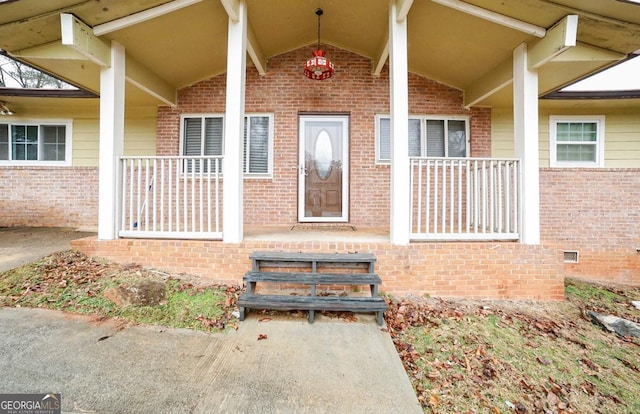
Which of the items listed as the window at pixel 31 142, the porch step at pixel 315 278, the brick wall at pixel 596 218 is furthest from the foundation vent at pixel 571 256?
the window at pixel 31 142

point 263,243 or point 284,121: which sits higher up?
point 284,121

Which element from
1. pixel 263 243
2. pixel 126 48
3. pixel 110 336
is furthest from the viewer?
pixel 126 48

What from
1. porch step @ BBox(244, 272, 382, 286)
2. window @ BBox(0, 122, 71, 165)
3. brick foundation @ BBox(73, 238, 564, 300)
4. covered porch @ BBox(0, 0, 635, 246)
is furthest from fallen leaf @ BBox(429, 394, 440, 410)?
window @ BBox(0, 122, 71, 165)

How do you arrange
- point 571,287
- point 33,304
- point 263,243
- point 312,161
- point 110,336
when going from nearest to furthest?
1. point 110,336
2. point 33,304
3. point 263,243
4. point 571,287
5. point 312,161

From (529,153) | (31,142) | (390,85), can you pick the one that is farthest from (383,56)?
(31,142)

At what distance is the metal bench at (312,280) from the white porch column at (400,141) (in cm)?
68

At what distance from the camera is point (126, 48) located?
4238mm

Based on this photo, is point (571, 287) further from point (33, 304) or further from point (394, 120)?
point (33, 304)

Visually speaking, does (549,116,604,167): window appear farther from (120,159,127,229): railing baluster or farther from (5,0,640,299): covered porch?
(120,159,127,229): railing baluster

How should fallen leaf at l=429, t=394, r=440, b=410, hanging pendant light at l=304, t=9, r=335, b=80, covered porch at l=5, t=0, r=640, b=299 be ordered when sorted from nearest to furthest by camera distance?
fallen leaf at l=429, t=394, r=440, b=410 < covered porch at l=5, t=0, r=640, b=299 < hanging pendant light at l=304, t=9, r=335, b=80

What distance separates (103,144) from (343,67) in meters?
4.38

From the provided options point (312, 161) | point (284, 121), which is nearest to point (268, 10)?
point (284, 121)

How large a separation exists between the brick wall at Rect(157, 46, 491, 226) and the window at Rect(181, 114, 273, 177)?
0.48 ft

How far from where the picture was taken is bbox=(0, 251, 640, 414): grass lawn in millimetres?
2260
